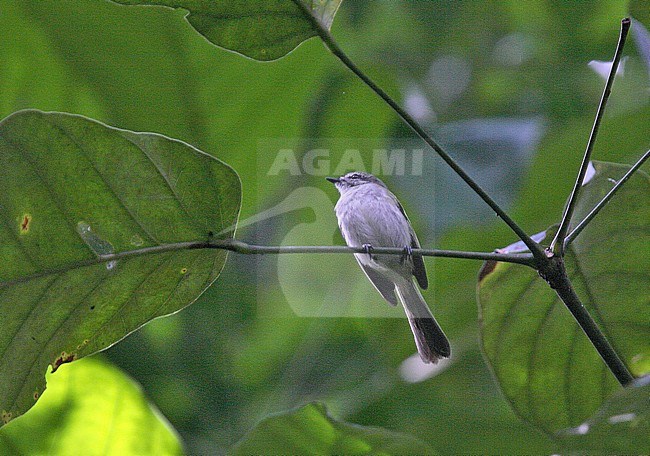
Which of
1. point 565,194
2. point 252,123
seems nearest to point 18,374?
point 252,123

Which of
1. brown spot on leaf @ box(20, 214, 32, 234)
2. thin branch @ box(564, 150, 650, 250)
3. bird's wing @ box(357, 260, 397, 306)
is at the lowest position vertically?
bird's wing @ box(357, 260, 397, 306)

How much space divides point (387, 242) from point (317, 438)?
118 cm

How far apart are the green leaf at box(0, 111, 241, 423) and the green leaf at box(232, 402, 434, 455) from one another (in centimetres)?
27

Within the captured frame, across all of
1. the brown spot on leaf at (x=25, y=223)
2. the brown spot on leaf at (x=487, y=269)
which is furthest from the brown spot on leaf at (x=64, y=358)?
the brown spot on leaf at (x=487, y=269)

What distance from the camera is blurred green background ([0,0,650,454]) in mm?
2176

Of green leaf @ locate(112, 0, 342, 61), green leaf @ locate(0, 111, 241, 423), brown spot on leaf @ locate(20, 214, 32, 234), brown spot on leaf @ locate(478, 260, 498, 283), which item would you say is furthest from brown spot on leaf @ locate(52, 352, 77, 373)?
brown spot on leaf @ locate(478, 260, 498, 283)

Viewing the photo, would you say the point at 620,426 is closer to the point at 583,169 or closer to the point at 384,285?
the point at 583,169

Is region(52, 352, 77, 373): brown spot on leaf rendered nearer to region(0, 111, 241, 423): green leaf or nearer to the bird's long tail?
region(0, 111, 241, 423): green leaf

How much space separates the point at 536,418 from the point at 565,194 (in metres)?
0.87

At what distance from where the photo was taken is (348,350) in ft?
7.84

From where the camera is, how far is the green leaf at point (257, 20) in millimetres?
1220

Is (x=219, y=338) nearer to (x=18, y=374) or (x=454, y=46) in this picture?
(x=18, y=374)

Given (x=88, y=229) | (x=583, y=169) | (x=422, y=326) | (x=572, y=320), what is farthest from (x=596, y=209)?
(x=422, y=326)

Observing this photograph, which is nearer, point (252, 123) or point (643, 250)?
point (643, 250)
